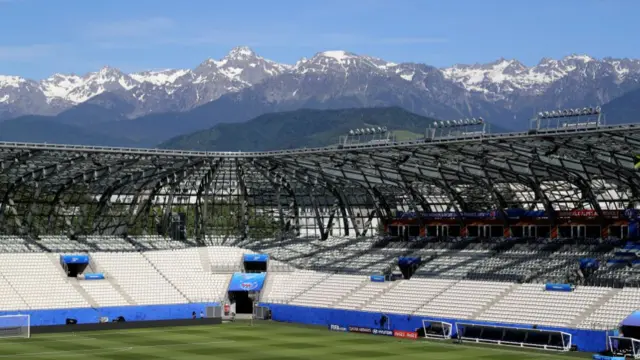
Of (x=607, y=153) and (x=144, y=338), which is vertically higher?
(x=607, y=153)

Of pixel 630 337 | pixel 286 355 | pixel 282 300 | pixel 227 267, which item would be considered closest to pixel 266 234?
pixel 227 267

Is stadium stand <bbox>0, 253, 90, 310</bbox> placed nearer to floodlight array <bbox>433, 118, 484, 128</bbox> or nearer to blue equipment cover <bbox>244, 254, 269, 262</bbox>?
blue equipment cover <bbox>244, 254, 269, 262</bbox>

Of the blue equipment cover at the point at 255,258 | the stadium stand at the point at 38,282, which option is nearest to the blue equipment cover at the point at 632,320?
the blue equipment cover at the point at 255,258

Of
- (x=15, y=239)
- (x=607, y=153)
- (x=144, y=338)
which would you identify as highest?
(x=607, y=153)

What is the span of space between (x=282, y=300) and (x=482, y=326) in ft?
82.5

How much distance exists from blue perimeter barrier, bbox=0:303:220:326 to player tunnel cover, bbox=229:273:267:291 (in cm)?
391

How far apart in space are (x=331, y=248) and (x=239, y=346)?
34969mm

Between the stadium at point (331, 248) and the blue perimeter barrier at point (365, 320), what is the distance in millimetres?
148

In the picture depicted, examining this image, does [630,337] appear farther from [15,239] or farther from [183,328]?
[15,239]

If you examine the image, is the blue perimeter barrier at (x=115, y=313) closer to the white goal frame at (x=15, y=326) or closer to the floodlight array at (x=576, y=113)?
the white goal frame at (x=15, y=326)

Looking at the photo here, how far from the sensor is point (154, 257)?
101750mm

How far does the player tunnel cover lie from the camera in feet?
318

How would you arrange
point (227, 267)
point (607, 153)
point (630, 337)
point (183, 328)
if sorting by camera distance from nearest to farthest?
point (630, 337), point (607, 153), point (183, 328), point (227, 267)

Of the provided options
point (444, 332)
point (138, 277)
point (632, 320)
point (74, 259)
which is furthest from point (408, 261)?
point (74, 259)
